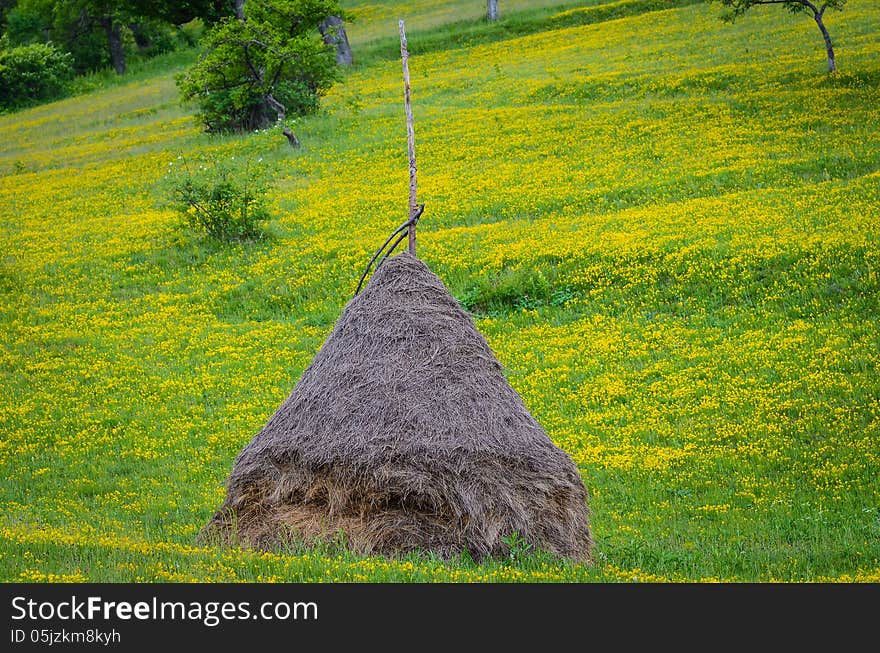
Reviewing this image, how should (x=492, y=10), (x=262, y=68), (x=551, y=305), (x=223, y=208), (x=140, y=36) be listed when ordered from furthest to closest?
1. (x=140, y=36)
2. (x=492, y=10)
3. (x=262, y=68)
4. (x=223, y=208)
5. (x=551, y=305)

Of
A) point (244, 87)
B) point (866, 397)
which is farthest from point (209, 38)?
point (866, 397)

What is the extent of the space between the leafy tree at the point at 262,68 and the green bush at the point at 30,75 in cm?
2561

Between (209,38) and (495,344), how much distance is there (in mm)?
22370

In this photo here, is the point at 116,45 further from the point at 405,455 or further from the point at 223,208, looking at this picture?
the point at 405,455

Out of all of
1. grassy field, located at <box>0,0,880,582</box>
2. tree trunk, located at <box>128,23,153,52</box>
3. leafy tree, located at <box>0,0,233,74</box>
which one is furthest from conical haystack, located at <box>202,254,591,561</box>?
tree trunk, located at <box>128,23,153,52</box>

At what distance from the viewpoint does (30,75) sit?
60062 mm

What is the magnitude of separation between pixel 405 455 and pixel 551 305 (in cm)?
1180

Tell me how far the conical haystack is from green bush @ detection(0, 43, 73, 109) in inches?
2202

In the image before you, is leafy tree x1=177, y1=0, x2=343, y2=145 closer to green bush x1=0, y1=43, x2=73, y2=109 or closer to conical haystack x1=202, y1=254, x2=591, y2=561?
green bush x1=0, y1=43, x2=73, y2=109

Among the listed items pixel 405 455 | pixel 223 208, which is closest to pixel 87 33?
pixel 223 208

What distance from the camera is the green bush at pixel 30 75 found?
59.7 metres

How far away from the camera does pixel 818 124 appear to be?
93.8 ft

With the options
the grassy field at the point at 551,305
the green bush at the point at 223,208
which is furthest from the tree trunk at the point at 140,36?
the green bush at the point at 223,208

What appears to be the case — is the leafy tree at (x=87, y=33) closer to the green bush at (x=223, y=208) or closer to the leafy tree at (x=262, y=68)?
the leafy tree at (x=262, y=68)
